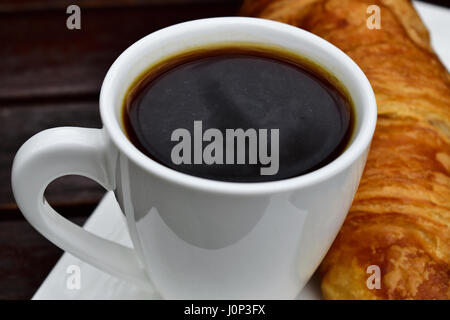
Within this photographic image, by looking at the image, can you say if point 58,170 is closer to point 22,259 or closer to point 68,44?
point 22,259

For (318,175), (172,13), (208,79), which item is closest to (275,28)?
Answer: (208,79)

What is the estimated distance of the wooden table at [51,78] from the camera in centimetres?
107

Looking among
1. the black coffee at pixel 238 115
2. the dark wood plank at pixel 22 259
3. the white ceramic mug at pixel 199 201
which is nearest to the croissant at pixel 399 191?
the white ceramic mug at pixel 199 201

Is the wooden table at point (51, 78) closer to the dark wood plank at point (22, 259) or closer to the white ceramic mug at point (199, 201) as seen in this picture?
the dark wood plank at point (22, 259)

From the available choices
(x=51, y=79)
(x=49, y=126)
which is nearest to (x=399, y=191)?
(x=49, y=126)

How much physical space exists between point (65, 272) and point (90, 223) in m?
0.09

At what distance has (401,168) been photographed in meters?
0.90

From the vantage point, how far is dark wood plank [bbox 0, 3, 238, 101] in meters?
1.37

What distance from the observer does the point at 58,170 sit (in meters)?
0.74

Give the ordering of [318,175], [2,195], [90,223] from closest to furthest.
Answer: [318,175] → [90,223] → [2,195]

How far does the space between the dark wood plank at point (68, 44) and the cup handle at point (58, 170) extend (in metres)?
0.58

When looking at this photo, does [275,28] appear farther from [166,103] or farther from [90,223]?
[90,223]

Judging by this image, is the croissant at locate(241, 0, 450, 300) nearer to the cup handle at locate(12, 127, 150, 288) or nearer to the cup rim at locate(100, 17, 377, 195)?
the cup rim at locate(100, 17, 377, 195)

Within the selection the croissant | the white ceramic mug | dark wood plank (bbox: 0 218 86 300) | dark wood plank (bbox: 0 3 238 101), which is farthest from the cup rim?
dark wood plank (bbox: 0 3 238 101)
